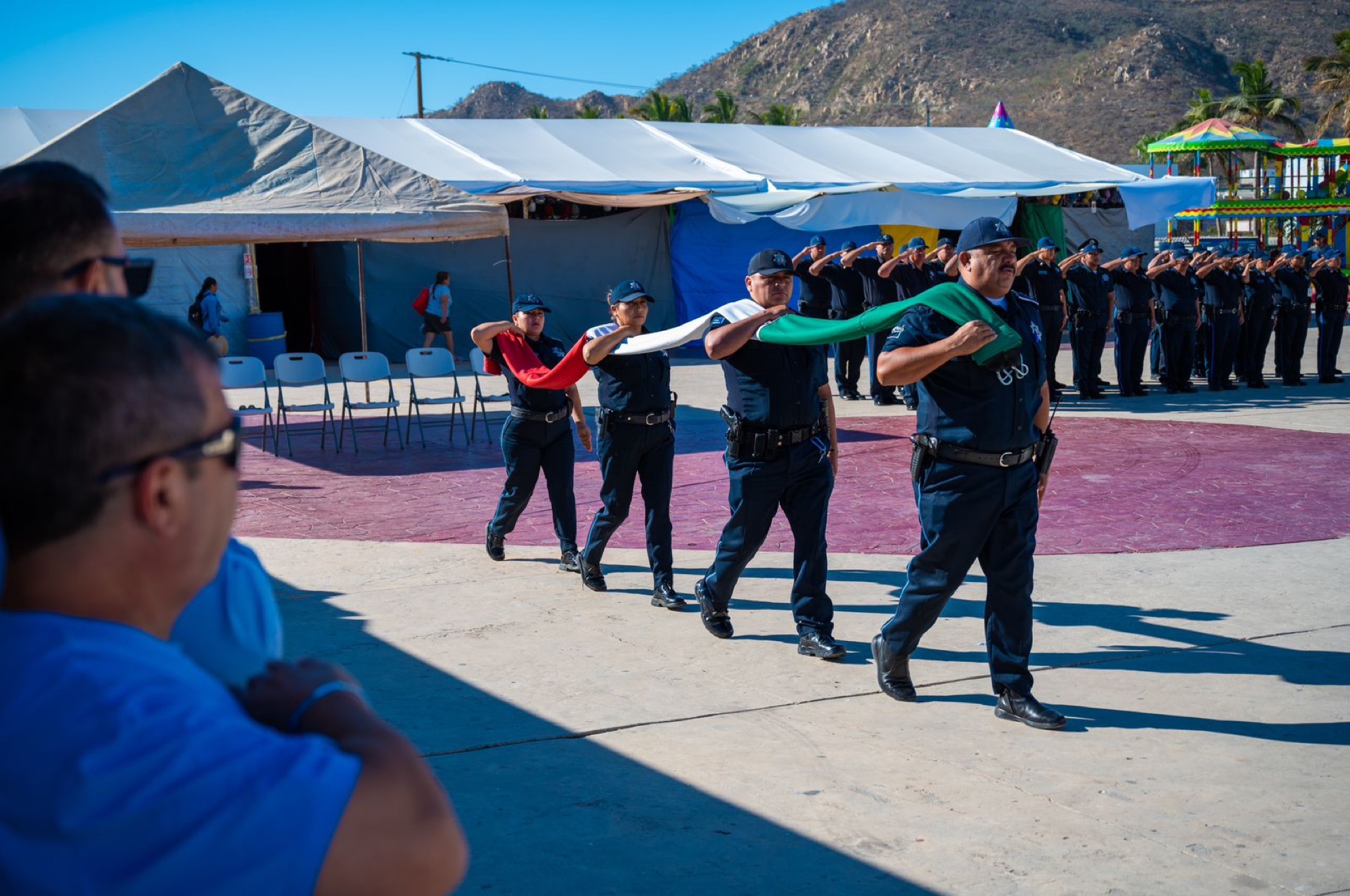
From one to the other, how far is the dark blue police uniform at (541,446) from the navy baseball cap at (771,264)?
2159mm

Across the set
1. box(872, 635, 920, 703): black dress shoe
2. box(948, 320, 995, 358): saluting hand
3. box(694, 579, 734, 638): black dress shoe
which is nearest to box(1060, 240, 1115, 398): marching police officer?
box(694, 579, 734, 638): black dress shoe

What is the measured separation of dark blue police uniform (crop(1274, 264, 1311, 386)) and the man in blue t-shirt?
65.6ft

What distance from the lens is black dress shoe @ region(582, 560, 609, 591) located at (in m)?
7.95

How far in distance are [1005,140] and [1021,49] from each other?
75.7 m

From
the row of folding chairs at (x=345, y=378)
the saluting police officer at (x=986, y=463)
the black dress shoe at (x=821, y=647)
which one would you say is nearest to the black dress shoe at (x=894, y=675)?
the saluting police officer at (x=986, y=463)

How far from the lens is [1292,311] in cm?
1902

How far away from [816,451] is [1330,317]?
15317mm

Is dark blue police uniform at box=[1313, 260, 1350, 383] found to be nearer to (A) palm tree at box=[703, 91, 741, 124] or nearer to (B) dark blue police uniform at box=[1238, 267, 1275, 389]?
(B) dark blue police uniform at box=[1238, 267, 1275, 389]

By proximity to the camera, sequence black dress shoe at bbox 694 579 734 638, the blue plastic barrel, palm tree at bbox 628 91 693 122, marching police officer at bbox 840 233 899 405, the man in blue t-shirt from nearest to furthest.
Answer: the man in blue t-shirt < black dress shoe at bbox 694 579 734 638 < marching police officer at bbox 840 233 899 405 < the blue plastic barrel < palm tree at bbox 628 91 693 122

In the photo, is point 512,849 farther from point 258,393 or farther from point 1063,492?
point 258,393

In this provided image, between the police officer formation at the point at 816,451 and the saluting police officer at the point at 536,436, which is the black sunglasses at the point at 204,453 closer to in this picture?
the police officer formation at the point at 816,451

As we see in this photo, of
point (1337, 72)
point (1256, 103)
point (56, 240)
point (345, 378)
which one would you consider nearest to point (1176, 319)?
point (345, 378)

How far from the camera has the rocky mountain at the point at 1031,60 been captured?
9012cm

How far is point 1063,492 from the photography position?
35.7ft
